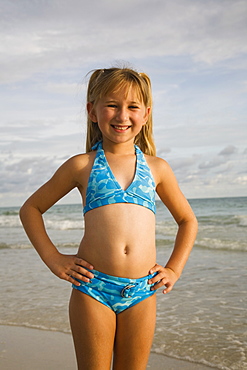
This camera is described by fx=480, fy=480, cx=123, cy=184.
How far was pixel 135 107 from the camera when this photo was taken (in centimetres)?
273

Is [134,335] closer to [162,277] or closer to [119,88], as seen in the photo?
[162,277]

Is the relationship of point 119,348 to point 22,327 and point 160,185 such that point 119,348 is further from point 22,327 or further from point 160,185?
point 22,327

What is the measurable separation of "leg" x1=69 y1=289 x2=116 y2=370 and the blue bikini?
42mm

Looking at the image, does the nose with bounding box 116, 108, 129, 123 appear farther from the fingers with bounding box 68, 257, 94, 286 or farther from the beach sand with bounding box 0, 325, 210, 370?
the beach sand with bounding box 0, 325, 210, 370

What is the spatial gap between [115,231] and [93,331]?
534 mm

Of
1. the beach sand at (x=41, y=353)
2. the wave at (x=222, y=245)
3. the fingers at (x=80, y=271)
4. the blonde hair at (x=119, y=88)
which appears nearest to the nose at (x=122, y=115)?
the blonde hair at (x=119, y=88)

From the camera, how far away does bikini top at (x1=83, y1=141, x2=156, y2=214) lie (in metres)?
2.64

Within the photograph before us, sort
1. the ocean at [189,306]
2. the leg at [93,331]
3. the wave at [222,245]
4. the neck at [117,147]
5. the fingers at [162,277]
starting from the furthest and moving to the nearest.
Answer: the wave at [222,245], the ocean at [189,306], the neck at [117,147], the fingers at [162,277], the leg at [93,331]

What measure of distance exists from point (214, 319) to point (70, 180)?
10.9 ft

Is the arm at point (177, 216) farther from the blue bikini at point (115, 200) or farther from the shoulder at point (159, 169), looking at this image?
the blue bikini at point (115, 200)

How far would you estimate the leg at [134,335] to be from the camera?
2.56 m

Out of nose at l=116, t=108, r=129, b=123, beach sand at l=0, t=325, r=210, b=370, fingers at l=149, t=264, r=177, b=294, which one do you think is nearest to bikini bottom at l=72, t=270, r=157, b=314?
fingers at l=149, t=264, r=177, b=294


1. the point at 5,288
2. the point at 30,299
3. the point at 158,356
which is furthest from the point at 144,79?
the point at 5,288

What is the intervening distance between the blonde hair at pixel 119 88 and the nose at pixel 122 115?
4.7 inches
